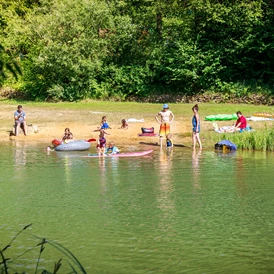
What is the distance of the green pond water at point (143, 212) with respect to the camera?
10.7 m

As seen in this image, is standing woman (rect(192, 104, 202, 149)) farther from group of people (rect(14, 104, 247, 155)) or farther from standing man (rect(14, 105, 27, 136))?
standing man (rect(14, 105, 27, 136))

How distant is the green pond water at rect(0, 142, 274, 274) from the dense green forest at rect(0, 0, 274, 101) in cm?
1754

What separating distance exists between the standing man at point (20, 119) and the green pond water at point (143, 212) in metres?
5.54

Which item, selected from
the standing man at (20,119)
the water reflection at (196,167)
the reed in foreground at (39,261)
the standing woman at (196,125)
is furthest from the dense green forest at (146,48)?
the reed in foreground at (39,261)

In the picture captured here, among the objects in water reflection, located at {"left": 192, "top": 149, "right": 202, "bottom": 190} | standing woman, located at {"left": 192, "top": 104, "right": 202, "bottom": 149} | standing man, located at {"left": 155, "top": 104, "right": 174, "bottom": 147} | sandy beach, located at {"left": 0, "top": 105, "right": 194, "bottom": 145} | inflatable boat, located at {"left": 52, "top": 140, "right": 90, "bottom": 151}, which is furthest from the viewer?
sandy beach, located at {"left": 0, "top": 105, "right": 194, "bottom": 145}

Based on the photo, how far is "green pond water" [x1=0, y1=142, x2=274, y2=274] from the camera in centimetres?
1066

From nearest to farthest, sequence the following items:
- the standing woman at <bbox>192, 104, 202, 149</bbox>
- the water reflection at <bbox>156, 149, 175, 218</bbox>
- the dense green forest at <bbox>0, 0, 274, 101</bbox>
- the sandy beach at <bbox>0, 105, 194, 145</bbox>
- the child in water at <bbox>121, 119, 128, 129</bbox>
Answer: the water reflection at <bbox>156, 149, 175, 218</bbox> < the standing woman at <bbox>192, 104, 202, 149</bbox> < the sandy beach at <bbox>0, 105, 194, 145</bbox> < the child in water at <bbox>121, 119, 128, 129</bbox> < the dense green forest at <bbox>0, 0, 274, 101</bbox>

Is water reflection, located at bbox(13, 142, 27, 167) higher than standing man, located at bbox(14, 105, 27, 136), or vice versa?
standing man, located at bbox(14, 105, 27, 136)

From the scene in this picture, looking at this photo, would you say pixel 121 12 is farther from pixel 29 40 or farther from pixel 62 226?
pixel 62 226

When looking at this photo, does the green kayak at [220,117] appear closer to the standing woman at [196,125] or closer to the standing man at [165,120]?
the standing woman at [196,125]

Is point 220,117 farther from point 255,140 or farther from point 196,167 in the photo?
point 196,167

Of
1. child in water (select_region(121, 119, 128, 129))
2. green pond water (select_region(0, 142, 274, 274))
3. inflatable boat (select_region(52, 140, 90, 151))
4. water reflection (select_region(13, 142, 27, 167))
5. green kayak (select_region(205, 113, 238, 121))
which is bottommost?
green pond water (select_region(0, 142, 274, 274))

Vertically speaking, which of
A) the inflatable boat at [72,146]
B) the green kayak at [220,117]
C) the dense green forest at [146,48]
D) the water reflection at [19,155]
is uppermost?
the dense green forest at [146,48]

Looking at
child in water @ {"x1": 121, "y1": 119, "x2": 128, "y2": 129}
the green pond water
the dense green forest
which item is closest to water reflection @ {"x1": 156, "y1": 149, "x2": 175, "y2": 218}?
the green pond water
